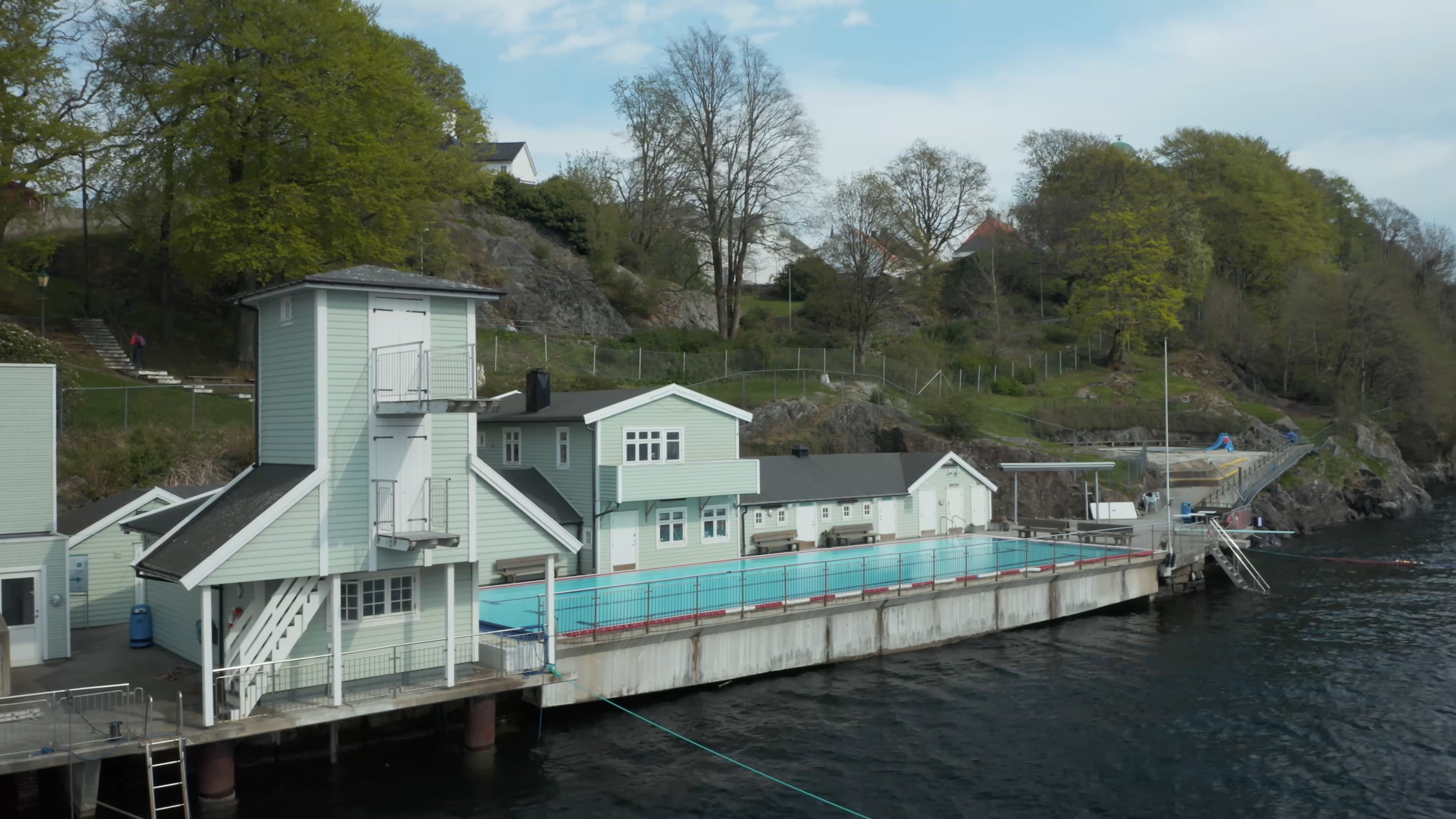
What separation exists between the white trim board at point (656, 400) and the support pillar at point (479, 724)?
11647 mm

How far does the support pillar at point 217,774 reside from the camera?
58.2ft

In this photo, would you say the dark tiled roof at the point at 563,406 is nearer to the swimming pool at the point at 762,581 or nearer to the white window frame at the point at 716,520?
the white window frame at the point at 716,520

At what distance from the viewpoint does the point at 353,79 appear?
3981 centimetres

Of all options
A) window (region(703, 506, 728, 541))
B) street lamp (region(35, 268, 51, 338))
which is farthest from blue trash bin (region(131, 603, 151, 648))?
street lamp (region(35, 268, 51, 338))

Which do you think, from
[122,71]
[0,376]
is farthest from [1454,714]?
[122,71]

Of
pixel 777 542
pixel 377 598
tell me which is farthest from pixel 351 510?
pixel 777 542

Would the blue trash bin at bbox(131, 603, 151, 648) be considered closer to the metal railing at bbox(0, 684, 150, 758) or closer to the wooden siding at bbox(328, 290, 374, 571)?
the metal railing at bbox(0, 684, 150, 758)

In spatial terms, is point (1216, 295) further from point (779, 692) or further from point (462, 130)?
point (779, 692)

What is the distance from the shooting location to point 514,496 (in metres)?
20.9

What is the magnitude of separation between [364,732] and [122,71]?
3150 centimetres

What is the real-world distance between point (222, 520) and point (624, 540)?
14.2 m

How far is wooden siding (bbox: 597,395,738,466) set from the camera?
3180 centimetres

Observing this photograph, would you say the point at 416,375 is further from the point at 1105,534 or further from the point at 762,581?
the point at 1105,534

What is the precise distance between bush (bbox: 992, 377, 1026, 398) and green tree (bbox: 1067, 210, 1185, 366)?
315 inches
